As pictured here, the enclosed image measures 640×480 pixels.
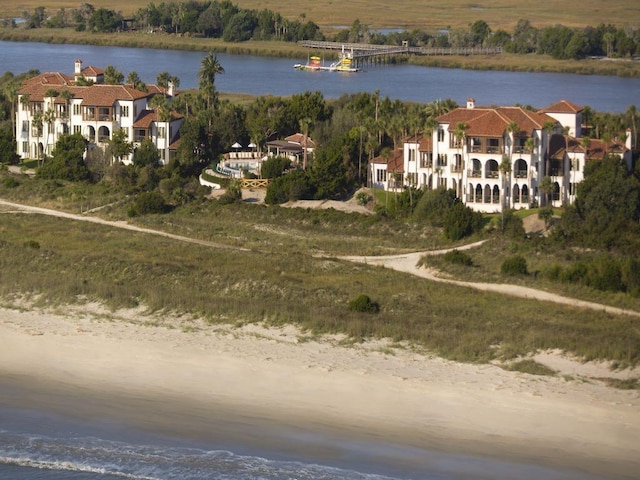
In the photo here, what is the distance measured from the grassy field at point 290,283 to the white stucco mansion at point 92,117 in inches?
425

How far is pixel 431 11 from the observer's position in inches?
6836

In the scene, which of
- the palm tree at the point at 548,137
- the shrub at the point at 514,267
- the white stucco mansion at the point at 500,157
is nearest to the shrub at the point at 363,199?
the white stucco mansion at the point at 500,157

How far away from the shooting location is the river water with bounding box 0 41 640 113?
9788 centimetres

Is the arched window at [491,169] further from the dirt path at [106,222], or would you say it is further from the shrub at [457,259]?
the dirt path at [106,222]

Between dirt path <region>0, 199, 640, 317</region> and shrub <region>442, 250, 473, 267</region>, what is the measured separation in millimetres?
955

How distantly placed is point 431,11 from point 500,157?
124 meters

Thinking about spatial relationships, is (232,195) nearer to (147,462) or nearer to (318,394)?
(318,394)

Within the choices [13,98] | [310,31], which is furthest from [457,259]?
[310,31]

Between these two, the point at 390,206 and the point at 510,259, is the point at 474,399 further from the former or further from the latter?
the point at 390,206

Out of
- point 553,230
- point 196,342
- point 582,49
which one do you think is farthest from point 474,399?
point 582,49

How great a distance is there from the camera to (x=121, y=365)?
29.9 meters

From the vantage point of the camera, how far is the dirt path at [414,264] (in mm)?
36850

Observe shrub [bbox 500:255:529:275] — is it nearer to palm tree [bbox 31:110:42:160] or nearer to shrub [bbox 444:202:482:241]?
shrub [bbox 444:202:482:241]

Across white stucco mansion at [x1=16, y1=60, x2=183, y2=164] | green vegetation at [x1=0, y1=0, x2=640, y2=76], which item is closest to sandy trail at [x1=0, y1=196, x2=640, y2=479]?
white stucco mansion at [x1=16, y1=60, x2=183, y2=164]
